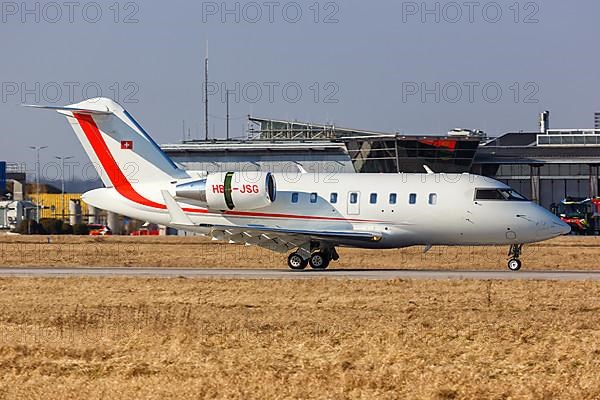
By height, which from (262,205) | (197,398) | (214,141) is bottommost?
(197,398)

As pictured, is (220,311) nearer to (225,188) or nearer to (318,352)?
(318,352)

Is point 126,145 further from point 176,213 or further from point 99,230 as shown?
point 99,230

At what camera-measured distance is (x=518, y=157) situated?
3263 inches

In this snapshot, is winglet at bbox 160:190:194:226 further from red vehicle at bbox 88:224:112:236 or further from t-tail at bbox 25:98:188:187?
red vehicle at bbox 88:224:112:236

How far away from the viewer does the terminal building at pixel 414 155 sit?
74.6 meters

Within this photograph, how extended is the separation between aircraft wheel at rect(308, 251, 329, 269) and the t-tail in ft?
18.2

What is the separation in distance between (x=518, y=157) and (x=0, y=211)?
146ft

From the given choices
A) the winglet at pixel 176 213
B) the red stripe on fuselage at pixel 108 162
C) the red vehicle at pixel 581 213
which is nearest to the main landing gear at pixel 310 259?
the winglet at pixel 176 213

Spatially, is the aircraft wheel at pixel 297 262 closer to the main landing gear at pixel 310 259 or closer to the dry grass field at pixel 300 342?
the main landing gear at pixel 310 259

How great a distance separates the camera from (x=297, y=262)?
32406mm

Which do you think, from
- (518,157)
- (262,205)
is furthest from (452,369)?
(518,157)

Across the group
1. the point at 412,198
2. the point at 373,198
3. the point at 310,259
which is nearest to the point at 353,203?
the point at 373,198

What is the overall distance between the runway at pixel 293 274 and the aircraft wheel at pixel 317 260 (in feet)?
2.27

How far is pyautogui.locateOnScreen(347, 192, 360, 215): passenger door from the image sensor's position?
32.8 metres
